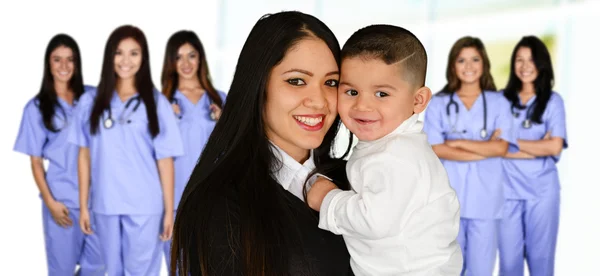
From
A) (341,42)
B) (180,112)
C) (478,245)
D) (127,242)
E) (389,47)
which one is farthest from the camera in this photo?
(341,42)

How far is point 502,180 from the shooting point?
4699 mm

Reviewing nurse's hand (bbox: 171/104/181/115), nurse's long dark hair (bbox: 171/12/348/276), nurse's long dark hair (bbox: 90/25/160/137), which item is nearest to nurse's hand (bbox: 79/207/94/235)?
nurse's long dark hair (bbox: 90/25/160/137)

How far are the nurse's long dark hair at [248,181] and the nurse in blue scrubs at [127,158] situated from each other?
2421mm

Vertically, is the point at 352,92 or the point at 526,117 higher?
the point at 352,92

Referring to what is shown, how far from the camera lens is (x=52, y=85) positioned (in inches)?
182

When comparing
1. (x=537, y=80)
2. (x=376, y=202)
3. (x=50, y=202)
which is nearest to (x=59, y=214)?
(x=50, y=202)

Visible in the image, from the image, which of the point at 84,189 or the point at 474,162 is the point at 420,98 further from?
the point at 474,162

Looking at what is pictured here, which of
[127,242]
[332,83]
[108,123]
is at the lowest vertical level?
[127,242]

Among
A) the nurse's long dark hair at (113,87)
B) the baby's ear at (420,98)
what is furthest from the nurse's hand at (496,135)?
the baby's ear at (420,98)

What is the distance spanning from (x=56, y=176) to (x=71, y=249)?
0.42m

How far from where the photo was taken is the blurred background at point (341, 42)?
4895 millimetres

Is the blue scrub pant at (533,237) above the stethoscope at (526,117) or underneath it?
underneath

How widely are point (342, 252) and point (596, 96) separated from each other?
3.64m

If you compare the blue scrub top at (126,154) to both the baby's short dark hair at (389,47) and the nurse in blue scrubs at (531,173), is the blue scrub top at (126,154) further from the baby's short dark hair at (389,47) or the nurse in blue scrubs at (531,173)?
the baby's short dark hair at (389,47)
